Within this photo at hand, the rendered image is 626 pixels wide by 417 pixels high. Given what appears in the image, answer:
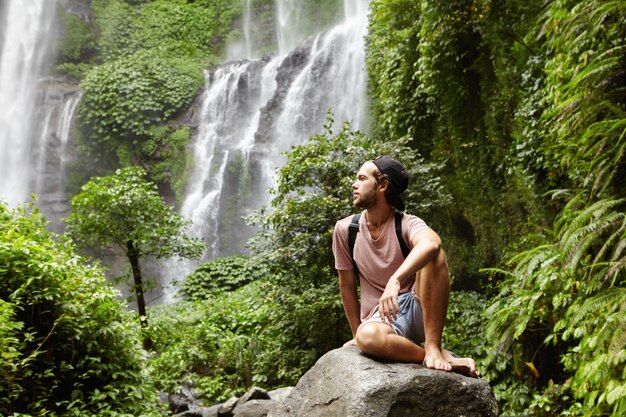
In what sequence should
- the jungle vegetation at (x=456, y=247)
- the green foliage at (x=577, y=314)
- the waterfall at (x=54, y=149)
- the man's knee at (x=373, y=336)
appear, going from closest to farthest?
the man's knee at (x=373, y=336) → the green foliage at (x=577, y=314) → the jungle vegetation at (x=456, y=247) → the waterfall at (x=54, y=149)

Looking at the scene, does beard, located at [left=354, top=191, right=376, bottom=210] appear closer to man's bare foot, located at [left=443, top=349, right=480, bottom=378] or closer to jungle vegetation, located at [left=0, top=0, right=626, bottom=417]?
man's bare foot, located at [left=443, top=349, right=480, bottom=378]

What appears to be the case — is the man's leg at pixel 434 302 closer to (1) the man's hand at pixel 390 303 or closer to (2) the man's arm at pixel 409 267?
(2) the man's arm at pixel 409 267

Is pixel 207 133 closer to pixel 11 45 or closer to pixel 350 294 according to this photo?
pixel 11 45

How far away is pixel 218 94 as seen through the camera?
74.0ft

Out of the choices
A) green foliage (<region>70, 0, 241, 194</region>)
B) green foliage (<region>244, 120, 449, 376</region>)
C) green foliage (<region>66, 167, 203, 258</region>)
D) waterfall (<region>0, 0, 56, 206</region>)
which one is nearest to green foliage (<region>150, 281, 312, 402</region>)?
green foliage (<region>244, 120, 449, 376</region>)

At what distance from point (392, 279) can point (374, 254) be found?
451mm

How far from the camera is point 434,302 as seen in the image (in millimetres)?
3410

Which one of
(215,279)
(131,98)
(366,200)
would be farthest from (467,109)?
A: (131,98)

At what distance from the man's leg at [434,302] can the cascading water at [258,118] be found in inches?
482

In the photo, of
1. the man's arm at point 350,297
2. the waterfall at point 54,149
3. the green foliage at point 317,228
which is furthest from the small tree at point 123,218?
the waterfall at point 54,149

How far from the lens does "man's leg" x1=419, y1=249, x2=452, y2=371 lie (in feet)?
11.2

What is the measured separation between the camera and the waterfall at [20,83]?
74.9ft

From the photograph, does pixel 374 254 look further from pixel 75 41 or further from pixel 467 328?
pixel 75 41

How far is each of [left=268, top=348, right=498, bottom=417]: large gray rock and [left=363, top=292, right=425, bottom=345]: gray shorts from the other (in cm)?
21
